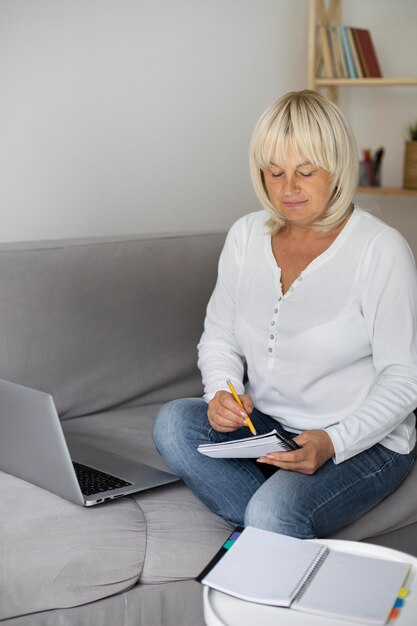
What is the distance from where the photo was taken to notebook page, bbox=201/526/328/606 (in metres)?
1.15

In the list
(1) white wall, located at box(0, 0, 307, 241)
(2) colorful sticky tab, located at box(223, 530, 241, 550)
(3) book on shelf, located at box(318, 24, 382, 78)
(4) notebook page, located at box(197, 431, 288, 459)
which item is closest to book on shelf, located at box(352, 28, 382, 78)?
(3) book on shelf, located at box(318, 24, 382, 78)

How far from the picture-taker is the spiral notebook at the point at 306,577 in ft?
3.70

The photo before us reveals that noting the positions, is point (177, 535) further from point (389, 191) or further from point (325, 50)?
point (325, 50)

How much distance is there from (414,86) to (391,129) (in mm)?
199

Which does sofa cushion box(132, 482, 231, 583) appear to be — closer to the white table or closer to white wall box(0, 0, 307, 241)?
the white table

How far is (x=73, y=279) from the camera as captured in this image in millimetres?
2176

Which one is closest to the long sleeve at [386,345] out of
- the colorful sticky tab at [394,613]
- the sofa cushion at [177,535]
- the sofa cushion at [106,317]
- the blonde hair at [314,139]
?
the blonde hair at [314,139]

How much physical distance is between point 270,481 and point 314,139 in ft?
2.08

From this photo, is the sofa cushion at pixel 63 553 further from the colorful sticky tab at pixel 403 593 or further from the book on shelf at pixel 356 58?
the book on shelf at pixel 356 58

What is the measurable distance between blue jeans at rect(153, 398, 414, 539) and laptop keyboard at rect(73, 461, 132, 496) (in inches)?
4.3

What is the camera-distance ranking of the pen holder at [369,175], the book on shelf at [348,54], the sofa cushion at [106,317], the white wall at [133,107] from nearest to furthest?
the sofa cushion at [106,317]
the white wall at [133,107]
the book on shelf at [348,54]
the pen holder at [369,175]

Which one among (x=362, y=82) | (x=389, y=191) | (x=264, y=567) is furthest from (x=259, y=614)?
(x=362, y=82)

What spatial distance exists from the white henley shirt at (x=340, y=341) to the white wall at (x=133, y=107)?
1.19 metres

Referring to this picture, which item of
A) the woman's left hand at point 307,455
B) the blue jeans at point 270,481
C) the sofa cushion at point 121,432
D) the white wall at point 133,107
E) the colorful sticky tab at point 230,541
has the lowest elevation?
the sofa cushion at point 121,432
